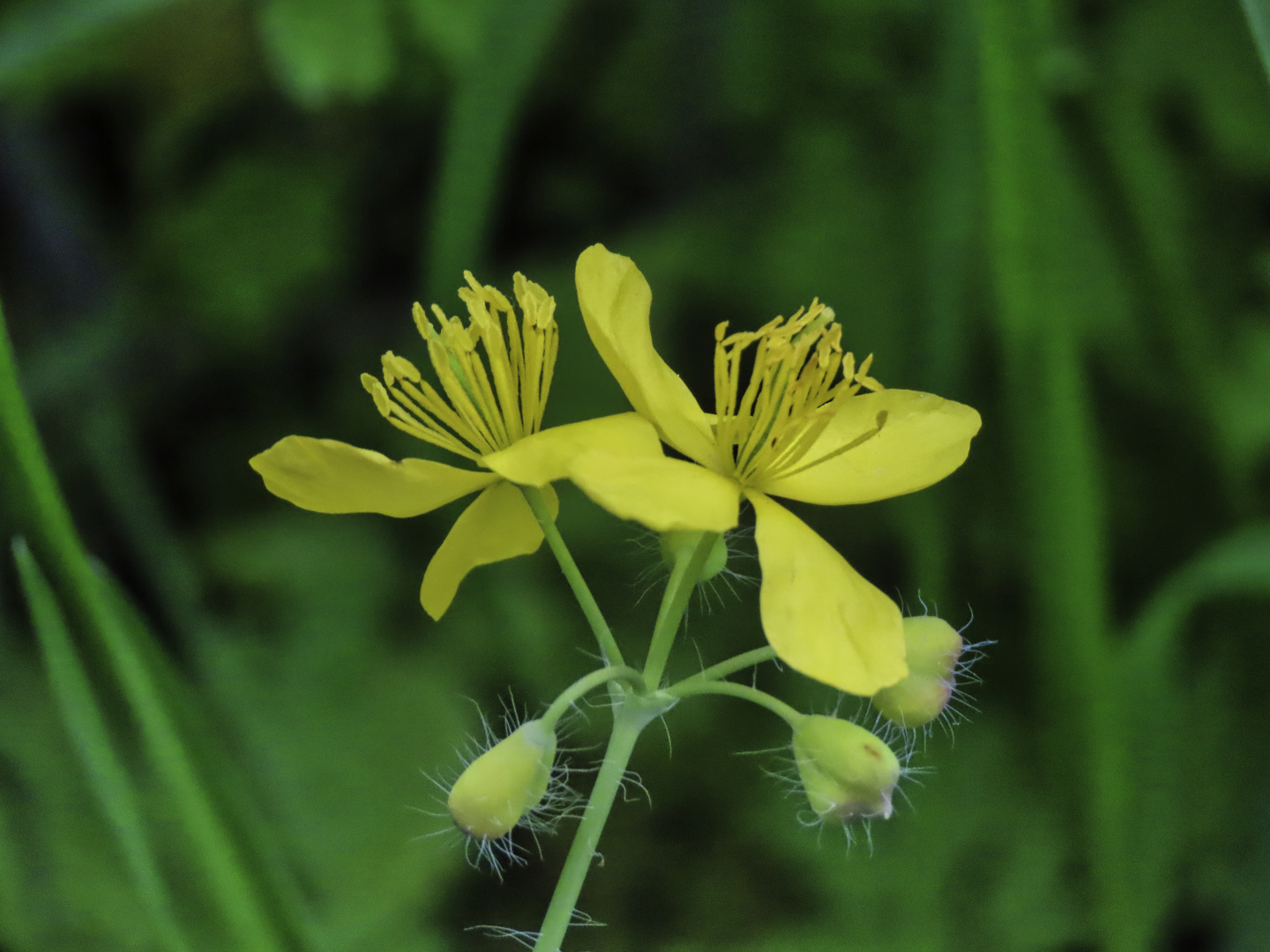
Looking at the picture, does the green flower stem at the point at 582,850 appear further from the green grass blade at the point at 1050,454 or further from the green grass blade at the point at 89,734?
the green grass blade at the point at 1050,454

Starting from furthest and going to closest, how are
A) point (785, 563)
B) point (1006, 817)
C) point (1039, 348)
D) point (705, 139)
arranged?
point (705, 139), point (1006, 817), point (1039, 348), point (785, 563)

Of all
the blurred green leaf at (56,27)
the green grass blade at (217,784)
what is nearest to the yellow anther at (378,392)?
the green grass blade at (217,784)

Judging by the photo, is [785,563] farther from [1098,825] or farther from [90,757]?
[1098,825]

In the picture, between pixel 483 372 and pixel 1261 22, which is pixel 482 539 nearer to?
pixel 483 372

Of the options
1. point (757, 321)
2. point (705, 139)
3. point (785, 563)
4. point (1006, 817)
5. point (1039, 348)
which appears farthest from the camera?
point (705, 139)

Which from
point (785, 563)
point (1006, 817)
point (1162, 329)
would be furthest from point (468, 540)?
point (1162, 329)

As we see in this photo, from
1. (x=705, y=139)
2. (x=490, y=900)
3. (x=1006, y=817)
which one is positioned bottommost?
(x=1006, y=817)
